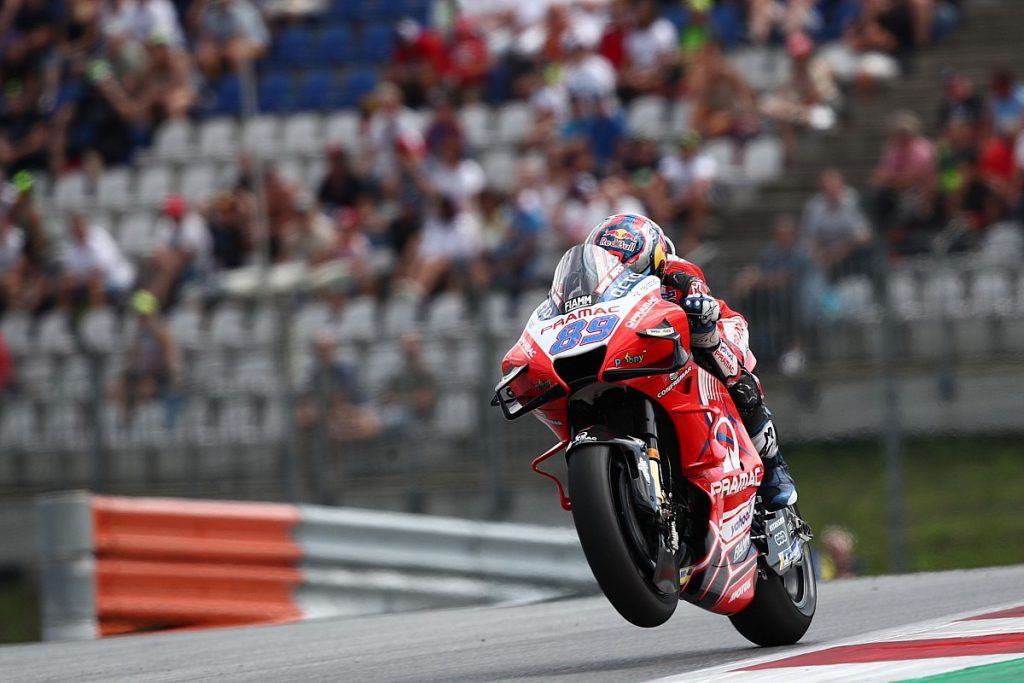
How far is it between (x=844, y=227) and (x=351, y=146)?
19.9 feet

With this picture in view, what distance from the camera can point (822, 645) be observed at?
6270 millimetres

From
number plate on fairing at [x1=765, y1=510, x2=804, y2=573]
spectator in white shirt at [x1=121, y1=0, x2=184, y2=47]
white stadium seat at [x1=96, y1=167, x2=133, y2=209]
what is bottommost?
number plate on fairing at [x1=765, y1=510, x2=804, y2=573]

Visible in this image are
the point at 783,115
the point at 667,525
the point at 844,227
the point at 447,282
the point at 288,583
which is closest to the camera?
the point at 667,525

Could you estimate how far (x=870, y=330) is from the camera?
1146 cm

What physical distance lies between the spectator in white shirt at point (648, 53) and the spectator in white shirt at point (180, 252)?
400 cm

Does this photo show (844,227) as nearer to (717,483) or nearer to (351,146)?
(351,146)

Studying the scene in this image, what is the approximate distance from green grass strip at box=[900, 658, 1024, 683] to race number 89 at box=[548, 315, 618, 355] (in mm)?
1557

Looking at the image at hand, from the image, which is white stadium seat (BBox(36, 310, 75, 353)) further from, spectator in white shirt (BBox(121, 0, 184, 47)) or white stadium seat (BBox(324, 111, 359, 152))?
spectator in white shirt (BBox(121, 0, 184, 47))

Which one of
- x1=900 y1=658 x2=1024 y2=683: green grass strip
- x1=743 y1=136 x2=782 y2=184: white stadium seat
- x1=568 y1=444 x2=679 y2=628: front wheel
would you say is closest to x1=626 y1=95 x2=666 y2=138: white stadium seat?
x1=743 y1=136 x2=782 y2=184: white stadium seat

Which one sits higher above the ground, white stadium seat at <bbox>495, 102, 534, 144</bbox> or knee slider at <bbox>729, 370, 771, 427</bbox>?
white stadium seat at <bbox>495, 102, 534, 144</bbox>

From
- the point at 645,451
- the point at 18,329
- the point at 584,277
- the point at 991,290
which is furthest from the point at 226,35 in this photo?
the point at 645,451

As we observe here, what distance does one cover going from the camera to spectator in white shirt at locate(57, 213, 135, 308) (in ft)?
53.2

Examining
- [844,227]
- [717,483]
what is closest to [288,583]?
[717,483]

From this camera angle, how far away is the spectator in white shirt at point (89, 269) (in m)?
16.2
